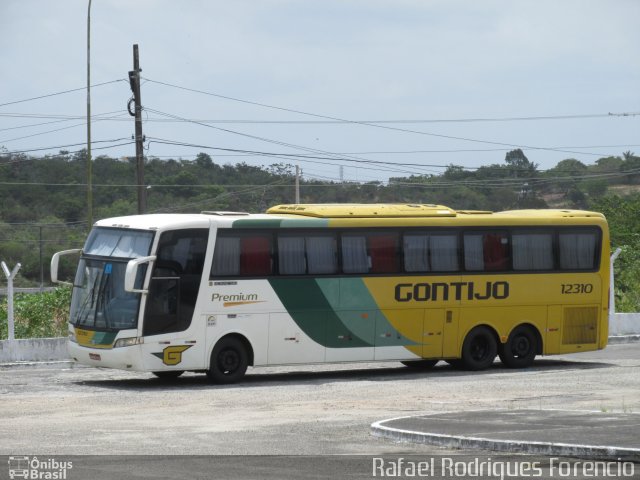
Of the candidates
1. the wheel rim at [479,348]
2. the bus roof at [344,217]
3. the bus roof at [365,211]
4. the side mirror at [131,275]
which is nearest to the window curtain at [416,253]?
the bus roof at [344,217]

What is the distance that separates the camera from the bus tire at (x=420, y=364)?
87.4 ft

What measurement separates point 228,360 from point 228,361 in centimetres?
2

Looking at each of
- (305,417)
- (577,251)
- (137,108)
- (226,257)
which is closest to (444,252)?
(577,251)

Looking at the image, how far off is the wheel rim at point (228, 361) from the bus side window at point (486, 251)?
516cm

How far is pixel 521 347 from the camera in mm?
26141

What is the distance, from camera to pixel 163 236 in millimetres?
22266

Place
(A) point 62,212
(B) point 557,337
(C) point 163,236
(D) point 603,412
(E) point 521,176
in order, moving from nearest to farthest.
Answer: (D) point 603,412, (C) point 163,236, (B) point 557,337, (A) point 62,212, (E) point 521,176

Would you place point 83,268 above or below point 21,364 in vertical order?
above

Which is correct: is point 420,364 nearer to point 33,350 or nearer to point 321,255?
point 321,255

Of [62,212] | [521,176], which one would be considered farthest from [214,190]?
[521,176]

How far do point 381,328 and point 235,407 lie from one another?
6.42 metres

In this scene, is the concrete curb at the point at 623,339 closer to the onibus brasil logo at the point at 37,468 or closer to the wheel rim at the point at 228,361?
the wheel rim at the point at 228,361

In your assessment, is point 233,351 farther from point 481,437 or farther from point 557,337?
point 481,437

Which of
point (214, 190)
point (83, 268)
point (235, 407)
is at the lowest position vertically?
point (235, 407)
